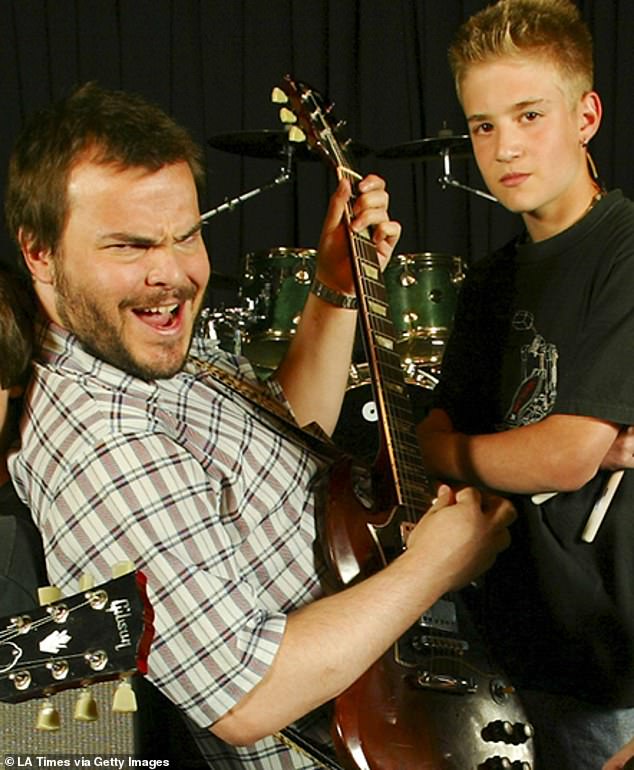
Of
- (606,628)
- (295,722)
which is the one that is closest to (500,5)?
(606,628)

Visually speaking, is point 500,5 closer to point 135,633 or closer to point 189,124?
point 135,633

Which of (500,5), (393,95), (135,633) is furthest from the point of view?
(393,95)

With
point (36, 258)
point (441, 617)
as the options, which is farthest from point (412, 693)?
point (36, 258)

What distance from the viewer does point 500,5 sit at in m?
2.14

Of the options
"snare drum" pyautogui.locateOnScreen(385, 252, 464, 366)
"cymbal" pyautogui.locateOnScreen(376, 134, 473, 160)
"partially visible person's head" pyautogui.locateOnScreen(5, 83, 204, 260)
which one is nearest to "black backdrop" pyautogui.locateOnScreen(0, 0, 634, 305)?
"cymbal" pyautogui.locateOnScreen(376, 134, 473, 160)

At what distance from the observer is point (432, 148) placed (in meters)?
4.44

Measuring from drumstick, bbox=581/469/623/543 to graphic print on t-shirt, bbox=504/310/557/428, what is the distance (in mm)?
152

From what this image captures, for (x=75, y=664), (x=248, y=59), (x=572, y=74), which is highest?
(x=248, y=59)

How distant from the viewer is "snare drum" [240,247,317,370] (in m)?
4.18

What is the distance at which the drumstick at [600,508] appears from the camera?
6.38 ft

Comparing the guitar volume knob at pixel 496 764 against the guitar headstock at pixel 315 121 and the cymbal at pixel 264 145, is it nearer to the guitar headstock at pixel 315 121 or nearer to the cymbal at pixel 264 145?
the guitar headstock at pixel 315 121

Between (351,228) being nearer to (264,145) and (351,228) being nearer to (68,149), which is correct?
(68,149)

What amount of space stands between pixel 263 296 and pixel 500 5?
7.21 ft

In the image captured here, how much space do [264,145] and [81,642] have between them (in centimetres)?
320
